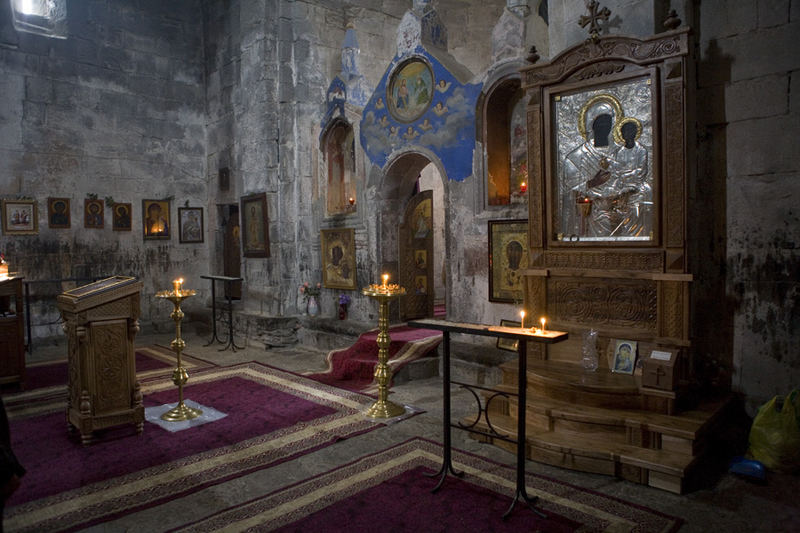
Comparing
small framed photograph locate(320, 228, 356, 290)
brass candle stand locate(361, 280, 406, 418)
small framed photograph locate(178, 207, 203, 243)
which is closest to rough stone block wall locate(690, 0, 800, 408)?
brass candle stand locate(361, 280, 406, 418)

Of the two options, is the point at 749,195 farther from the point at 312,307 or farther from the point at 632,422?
the point at 312,307

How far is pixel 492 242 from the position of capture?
665 centimetres

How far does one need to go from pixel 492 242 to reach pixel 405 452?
9.78 feet

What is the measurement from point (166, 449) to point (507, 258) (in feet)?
13.3

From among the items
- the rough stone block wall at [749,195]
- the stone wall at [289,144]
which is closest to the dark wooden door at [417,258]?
the stone wall at [289,144]

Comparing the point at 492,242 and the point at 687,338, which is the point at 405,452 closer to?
the point at 687,338

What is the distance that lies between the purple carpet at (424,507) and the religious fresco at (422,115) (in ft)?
13.1

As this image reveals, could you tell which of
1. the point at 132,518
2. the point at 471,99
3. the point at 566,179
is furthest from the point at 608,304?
the point at 132,518

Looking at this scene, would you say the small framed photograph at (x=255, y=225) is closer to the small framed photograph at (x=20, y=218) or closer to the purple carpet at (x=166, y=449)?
the small framed photograph at (x=20, y=218)

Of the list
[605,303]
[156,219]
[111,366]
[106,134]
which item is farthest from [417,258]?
[106,134]

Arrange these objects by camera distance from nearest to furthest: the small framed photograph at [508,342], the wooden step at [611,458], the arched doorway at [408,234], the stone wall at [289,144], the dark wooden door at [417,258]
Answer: the wooden step at [611,458]
the stone wall at [289,144]
the small framed photograph at [508,342]
the arched doorway at [408,234]
the dark wooden door at [417,258]

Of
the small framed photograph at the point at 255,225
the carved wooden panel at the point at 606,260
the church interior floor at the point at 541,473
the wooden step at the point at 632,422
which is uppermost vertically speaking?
the small framed photograph at the point at 255,225

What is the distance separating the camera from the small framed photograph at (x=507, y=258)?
6387mm

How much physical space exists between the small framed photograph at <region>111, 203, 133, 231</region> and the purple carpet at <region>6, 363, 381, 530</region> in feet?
16.4
